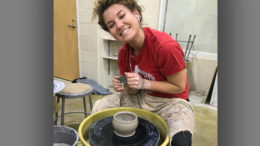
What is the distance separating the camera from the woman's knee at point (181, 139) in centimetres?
72

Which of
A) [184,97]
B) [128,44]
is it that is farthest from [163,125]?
[128,44]

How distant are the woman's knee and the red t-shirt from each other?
0.25m

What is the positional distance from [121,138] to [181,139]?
0.26m

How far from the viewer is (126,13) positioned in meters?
0.87

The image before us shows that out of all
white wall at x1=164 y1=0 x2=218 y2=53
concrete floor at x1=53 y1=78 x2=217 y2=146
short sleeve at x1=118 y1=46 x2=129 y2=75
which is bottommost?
concrete floor at x1=53 y1=78 x2=217 y2=146

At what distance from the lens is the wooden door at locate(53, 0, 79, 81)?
8.71 feet

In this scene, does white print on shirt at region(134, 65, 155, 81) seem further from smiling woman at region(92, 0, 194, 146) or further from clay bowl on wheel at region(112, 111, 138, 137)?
clay bowl on wheel at region(112, 111, 138, 137)

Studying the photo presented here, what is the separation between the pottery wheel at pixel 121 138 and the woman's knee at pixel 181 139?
7cm

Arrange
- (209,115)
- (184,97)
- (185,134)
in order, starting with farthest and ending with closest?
1. (209,115)
2. (184,97)
3. (185,134)

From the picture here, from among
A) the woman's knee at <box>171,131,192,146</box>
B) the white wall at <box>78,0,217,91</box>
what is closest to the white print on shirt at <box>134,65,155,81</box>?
the woman's knee at <box>171,131,192,146</box>

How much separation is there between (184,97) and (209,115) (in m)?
1.32

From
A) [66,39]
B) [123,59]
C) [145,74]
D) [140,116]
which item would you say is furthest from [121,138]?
[66,39]

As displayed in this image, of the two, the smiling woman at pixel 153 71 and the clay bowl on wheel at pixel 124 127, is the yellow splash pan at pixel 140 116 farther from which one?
the clay bowl on wheel at pixel 124 127
